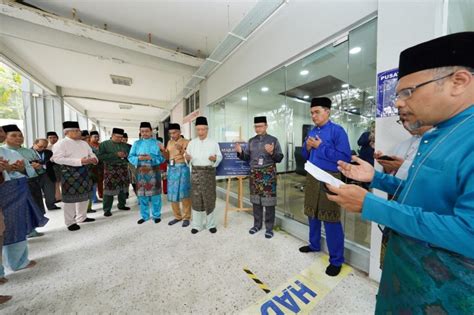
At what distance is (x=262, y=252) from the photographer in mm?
2207

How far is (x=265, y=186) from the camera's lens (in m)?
Answer: 2.62

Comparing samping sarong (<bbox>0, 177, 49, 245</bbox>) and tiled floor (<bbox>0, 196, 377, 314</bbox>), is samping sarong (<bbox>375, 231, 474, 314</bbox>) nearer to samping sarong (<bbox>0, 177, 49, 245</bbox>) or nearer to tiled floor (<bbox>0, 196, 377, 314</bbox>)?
tiled floor (<bbox>0, 196, 377, 314</bbox>)

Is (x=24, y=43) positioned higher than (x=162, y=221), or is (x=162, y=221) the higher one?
(x=24, y=43)

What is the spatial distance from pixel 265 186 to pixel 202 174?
948mm

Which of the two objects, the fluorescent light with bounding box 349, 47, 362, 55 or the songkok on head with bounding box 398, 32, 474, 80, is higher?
the fluorescent light with bounding box 349, 47, 362, 55

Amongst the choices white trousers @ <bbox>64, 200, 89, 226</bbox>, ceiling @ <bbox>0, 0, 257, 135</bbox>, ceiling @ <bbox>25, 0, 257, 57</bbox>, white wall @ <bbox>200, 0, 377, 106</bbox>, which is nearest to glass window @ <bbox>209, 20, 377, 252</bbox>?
white wall @ <bbox>200, 0, 377, 106</bbox>

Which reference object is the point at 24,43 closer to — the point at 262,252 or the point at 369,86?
the point at 262,252

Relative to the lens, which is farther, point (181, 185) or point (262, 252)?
point (181, 185)

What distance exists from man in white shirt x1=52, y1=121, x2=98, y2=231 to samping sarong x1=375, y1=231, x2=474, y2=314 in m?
3.63

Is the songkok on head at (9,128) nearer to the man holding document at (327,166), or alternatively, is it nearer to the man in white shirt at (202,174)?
the man in white shirt at (202,174)

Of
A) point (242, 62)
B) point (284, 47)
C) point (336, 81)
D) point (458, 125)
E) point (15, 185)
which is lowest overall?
point (15, 185)

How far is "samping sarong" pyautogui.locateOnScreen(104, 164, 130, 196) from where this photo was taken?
11.3 feet

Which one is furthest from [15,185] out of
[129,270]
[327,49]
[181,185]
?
[327,49]

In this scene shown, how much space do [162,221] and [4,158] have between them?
205 centimetres
